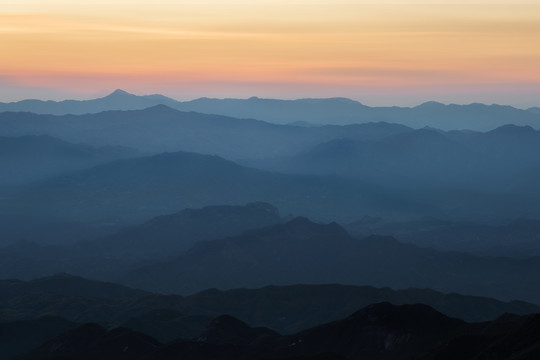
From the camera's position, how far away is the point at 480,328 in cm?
19562

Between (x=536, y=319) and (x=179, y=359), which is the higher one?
(x=536, y=319)

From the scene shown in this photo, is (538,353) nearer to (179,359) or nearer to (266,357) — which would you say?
(266,357)

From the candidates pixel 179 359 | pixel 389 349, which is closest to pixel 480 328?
pixel 389 349

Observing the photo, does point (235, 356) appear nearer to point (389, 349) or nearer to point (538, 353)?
point (389, 349)

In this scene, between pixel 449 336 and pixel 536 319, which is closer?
pixel 536 319

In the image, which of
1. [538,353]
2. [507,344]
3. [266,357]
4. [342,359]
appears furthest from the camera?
[266,357]

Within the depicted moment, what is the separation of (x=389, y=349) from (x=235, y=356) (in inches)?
1397

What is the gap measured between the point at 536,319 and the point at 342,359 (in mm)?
37475

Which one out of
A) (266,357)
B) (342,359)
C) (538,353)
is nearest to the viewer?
(538,353)

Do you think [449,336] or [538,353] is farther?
[449,336]

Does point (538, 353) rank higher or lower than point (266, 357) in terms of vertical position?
higher

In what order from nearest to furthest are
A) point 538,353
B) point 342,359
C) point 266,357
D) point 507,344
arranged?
point 538,353 < point 507,344 < point 342,359 < point 266,357

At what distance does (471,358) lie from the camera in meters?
161

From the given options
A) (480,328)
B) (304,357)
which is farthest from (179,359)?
(480,328)
